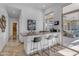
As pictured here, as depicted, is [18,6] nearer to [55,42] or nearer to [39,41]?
[39,41]

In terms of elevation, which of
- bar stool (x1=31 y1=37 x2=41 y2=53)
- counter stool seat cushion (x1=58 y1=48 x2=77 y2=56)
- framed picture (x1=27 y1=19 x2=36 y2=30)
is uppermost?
framed picture (x1=27 y1=19 x2=36 y2=30)

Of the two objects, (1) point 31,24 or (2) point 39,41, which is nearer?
(1) point 31,24

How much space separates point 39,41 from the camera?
2.48m

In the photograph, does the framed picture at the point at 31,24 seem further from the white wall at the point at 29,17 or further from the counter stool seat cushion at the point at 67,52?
the counter stool seat cushion at the point at 67,52

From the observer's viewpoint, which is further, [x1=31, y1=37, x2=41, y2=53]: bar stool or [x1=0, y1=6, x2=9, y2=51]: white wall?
[x1=31, y1=37, x2=41, y2=53]: bar stool

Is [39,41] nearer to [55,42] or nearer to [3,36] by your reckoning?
[55,42]

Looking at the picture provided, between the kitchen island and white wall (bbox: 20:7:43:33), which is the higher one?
white wall (bbox: 20:7:43:33)

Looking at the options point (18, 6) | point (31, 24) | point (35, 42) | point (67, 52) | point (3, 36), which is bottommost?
point (67, 52)

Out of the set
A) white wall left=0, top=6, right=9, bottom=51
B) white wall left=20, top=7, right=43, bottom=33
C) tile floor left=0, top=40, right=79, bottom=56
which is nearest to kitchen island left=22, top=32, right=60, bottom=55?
tile floor left=0, top=40, right=79, bottom=56

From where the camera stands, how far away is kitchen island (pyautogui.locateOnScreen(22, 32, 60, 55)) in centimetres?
244

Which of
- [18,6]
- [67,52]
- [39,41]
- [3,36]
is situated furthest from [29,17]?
[67,52]

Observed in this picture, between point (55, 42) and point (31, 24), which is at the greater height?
point (31, 24)

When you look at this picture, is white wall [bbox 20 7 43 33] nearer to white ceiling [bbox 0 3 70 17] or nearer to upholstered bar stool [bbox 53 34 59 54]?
white ceiling [bbox 0 3 70 17]

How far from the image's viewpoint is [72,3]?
2297 mm
